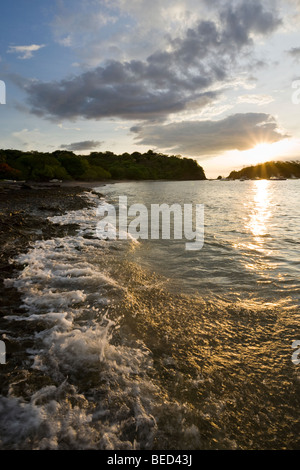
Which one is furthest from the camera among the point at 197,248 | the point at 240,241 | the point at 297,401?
the point at 240,241

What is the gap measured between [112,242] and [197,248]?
13.1ft

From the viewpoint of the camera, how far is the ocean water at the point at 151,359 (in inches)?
108

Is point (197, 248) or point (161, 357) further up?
point (197, 248)

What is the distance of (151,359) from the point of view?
391cm

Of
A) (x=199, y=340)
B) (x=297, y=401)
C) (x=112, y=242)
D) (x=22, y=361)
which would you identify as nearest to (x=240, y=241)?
(x=112, y=242)

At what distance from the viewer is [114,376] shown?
11.5 feet

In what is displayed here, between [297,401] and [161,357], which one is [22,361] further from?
[297,401]

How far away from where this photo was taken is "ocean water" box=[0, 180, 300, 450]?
2756 mm

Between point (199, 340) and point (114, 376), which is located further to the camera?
point (199, 340)
